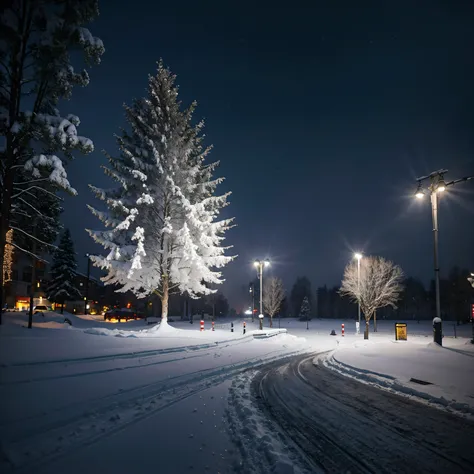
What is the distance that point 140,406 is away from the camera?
603cm

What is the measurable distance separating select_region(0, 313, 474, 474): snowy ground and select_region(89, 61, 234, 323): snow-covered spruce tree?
358 inches

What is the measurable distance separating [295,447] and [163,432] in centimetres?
197

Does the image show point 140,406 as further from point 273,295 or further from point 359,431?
point 273,295

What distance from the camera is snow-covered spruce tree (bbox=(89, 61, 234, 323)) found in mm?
20422

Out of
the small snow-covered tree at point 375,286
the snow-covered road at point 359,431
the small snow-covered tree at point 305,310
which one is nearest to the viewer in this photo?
the snow-covered road at point 359,431

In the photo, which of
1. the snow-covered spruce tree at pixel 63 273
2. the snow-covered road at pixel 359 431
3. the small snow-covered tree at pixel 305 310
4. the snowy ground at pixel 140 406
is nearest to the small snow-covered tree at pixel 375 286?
the snowy ground at pixel 140 406

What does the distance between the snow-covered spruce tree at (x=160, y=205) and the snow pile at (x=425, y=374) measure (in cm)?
1164

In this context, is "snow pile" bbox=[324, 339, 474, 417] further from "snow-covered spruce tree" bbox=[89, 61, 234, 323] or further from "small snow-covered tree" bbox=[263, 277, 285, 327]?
"small snow-covered tree" bbox=[263, 277, 285, 327]

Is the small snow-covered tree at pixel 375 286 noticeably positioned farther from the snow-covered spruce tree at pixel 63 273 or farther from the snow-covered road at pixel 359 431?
the snow-covered spruce tree at pixel 63 273

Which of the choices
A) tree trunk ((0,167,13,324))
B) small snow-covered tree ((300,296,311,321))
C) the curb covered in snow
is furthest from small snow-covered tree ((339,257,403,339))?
small snow-covered tree ((300,296,311,321))

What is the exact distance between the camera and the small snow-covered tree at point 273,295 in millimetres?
54688

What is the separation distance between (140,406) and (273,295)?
49.9m

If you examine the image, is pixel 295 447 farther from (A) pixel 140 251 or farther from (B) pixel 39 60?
(A) pixel 140 251

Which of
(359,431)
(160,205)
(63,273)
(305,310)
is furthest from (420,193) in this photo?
(305,310)
